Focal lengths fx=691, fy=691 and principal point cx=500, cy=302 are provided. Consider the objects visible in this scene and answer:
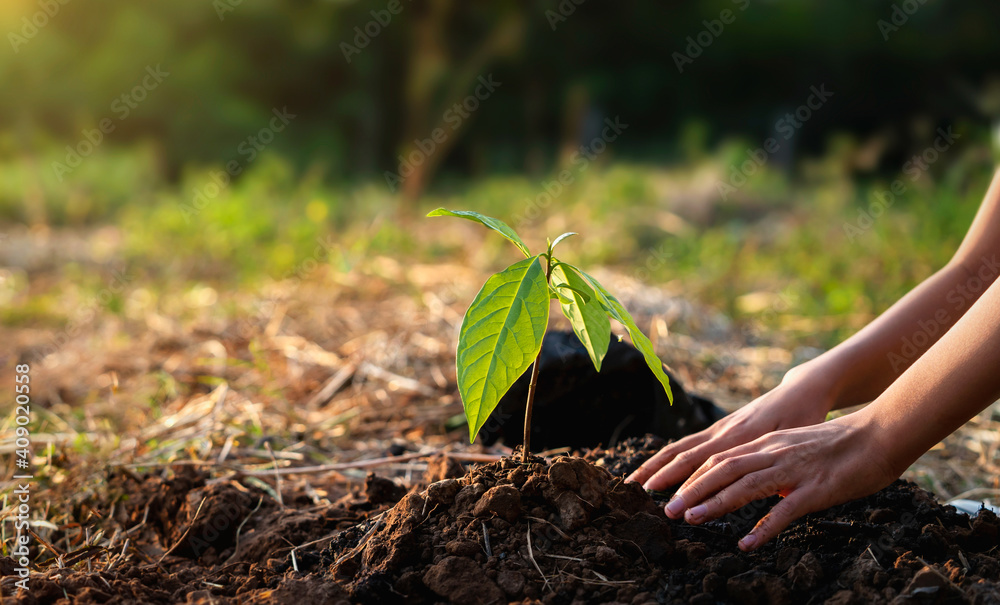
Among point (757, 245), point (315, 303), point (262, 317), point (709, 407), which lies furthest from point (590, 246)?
point (709, 407)

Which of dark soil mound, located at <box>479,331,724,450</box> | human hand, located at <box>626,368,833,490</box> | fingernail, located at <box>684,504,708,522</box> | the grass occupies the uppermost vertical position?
the grass

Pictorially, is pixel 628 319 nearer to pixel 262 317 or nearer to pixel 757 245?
pixel 262 317

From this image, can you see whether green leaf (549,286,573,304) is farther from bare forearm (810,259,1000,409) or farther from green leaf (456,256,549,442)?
bare forearm (810,259,1000,409)

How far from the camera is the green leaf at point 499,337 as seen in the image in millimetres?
992

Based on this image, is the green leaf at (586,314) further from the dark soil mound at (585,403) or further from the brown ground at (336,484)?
the dark soil mound at (585,403)

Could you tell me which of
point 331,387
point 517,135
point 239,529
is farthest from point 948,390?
point 517,135

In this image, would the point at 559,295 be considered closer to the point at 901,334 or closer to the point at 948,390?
the point at 948,390

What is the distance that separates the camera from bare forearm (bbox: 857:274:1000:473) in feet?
3.39

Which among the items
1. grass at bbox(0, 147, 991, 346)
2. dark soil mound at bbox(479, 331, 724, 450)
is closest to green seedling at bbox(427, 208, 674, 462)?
dark soil mound at bbox(479, 331, 724, 450)

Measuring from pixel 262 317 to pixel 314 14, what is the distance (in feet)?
40.8

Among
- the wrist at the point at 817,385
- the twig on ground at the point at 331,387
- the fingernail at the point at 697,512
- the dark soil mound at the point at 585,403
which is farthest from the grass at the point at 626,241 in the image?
the fingernail at the point at 697,512

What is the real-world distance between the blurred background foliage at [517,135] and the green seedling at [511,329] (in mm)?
3060

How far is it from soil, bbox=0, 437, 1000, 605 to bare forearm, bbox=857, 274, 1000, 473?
185mm

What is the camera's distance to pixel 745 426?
1290 mm
